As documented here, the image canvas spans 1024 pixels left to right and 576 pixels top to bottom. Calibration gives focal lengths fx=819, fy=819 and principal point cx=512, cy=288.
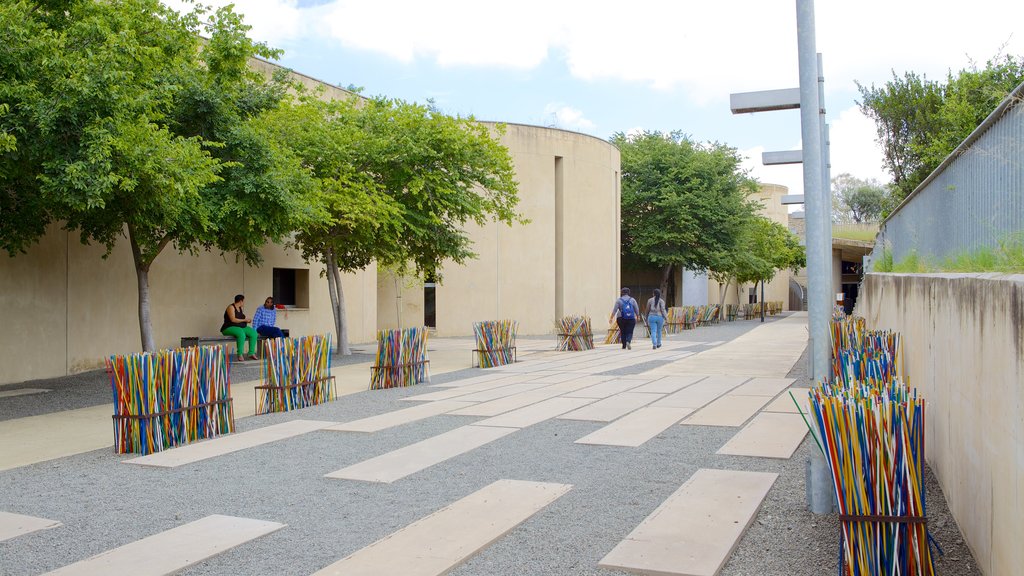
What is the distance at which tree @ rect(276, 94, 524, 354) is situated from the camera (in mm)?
16078

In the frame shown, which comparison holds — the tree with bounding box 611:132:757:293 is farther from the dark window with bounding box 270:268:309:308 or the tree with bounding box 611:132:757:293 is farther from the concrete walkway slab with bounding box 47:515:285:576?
the concrete walkway slab with bounding box 47:515:285:576

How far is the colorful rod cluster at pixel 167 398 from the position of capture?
7.62m

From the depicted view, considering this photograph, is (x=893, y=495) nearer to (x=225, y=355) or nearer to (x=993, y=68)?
(x=225, y=355)

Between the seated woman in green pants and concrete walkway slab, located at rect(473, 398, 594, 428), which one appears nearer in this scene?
concrete walkway slab, located at rect(473, 398, 594, 428)

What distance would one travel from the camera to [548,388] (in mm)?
12109

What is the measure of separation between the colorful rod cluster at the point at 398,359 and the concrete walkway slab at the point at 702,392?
4.18 meters

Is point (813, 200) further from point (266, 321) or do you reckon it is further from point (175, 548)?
point (266, 321)

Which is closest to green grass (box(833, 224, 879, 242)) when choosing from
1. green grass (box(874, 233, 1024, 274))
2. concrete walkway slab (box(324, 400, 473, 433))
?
concrete walkway slab (box(324, 400, 473, 433))

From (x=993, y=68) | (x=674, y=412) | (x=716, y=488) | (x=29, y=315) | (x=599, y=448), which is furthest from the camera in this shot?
(x=993, y=68)

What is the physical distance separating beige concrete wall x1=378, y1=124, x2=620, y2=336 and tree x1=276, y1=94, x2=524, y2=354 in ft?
27.8

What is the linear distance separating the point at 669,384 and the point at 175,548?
348 inches

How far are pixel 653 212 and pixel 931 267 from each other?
3526cm

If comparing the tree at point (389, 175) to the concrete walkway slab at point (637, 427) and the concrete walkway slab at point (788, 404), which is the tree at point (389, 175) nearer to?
the concrete walkway slab at point (637, 427)

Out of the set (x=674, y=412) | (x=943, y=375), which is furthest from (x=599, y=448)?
(x=943, y=375)
